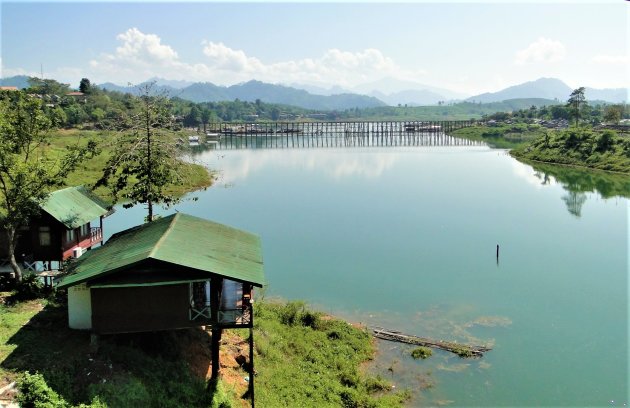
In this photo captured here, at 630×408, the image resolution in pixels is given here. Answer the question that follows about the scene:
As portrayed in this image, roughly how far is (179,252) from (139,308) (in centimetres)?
177

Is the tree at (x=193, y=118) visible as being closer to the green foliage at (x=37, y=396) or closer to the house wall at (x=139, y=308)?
the house wall at (x=139, y=308)

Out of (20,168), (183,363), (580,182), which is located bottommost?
(183,363)

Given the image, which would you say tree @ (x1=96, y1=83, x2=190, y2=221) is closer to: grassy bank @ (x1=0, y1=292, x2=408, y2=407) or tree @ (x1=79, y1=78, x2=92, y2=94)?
grassy bank @ (x1=0, y1=292, x2=408, y2=407)

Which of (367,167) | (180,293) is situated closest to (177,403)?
(180,293)

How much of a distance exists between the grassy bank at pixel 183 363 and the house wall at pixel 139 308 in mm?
650

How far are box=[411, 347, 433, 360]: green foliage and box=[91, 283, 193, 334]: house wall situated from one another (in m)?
8.40

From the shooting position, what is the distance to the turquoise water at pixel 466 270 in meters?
17.8

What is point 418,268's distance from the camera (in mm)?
28078

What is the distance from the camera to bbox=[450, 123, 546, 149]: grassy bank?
→ 120 metres

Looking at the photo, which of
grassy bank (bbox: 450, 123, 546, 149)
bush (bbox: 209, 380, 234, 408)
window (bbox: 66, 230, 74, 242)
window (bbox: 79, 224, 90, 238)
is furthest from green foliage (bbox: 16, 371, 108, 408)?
grassy bank (bbox: 450, 123, 546, 149)

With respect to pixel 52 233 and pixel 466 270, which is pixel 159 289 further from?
pixel 466 270

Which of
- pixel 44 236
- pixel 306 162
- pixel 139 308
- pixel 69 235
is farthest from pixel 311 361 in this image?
pixel 306 162

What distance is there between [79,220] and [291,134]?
5075 inches

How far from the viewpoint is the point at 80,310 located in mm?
14539
